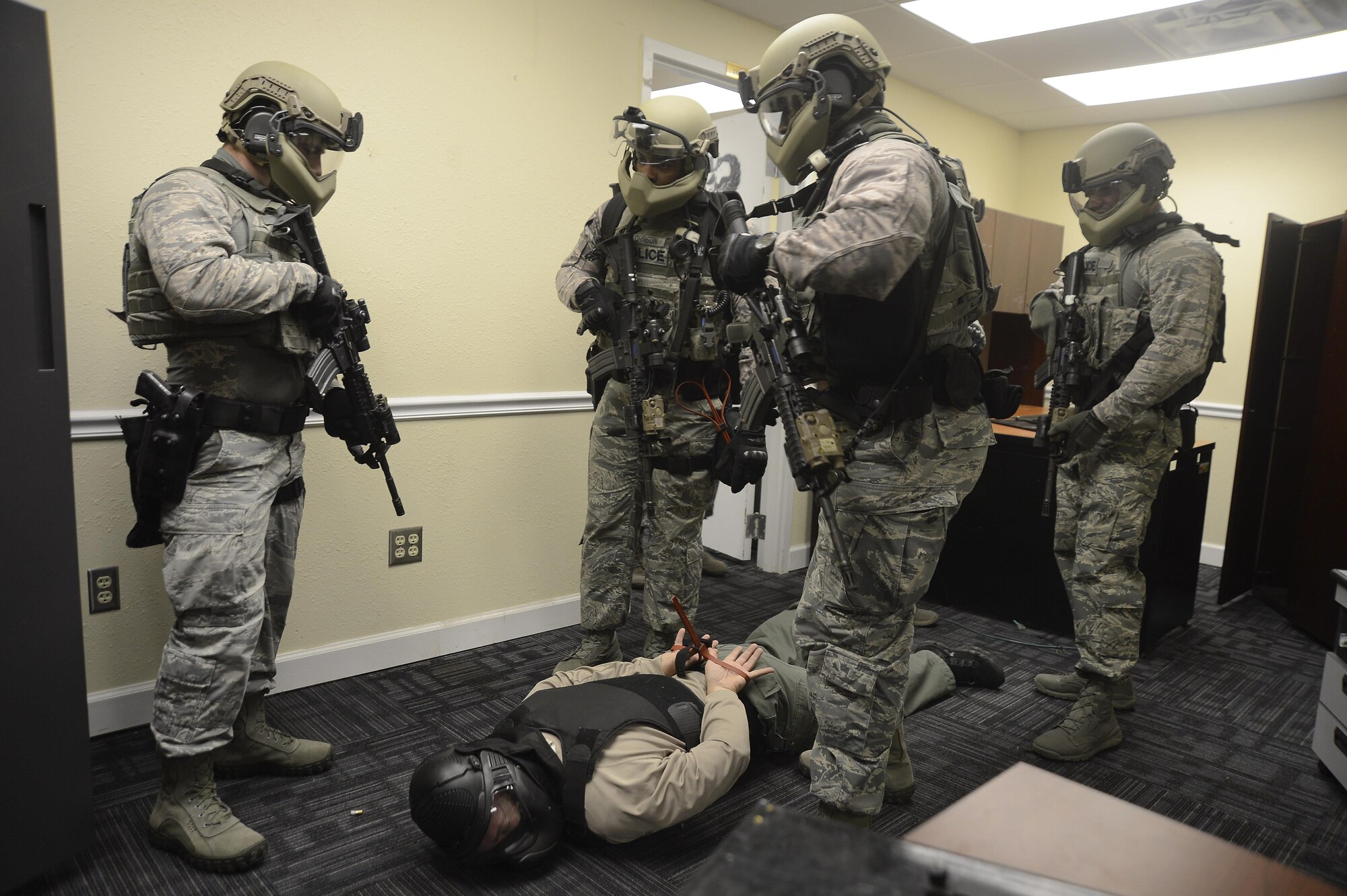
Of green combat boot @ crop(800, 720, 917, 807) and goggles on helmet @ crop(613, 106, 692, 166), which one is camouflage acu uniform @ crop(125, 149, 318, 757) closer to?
goggles on helmet @ crop(613, 106, 692, 166)

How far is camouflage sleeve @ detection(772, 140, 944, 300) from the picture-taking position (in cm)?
136

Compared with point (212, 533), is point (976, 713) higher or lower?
lower

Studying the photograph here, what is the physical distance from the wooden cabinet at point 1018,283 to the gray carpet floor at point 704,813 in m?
2.11

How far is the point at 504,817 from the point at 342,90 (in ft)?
6.85

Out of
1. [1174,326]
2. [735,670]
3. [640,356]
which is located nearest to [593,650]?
[735,670]

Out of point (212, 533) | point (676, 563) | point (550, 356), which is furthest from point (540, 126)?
point (212, 533)

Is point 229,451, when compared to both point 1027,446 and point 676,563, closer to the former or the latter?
point 676,563

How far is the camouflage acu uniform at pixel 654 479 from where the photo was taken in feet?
8.07

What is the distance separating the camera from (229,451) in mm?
1725

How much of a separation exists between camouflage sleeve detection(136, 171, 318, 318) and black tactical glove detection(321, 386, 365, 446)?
33 cm

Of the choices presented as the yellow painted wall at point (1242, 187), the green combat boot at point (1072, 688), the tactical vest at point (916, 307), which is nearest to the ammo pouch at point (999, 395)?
the tactical vest at point (916, 307)

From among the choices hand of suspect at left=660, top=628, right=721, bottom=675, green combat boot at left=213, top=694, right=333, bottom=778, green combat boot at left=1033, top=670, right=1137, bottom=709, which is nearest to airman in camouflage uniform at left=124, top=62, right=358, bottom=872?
green combat boot at left=213, top=694, right=333, bottom=778

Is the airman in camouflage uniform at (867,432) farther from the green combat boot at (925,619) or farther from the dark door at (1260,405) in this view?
the dark door at (1260,405)

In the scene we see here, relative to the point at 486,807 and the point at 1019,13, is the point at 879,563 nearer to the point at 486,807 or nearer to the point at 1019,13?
the point at 486,807
